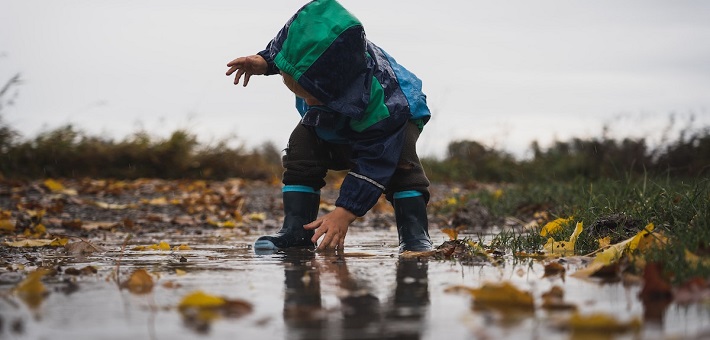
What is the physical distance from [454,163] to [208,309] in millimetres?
14648

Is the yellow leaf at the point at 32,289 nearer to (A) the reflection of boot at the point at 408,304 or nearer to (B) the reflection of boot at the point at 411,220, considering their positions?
(A) the reflection of boot at the point at 408,304

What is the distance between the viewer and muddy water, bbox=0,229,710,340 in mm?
1621

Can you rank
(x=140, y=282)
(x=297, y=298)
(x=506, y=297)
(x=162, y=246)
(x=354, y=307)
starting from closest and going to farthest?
(x=506, y=297) → (x=354, y=307) → (x=297, y=298) → (x=140, y=282) → (x=162, y=246)

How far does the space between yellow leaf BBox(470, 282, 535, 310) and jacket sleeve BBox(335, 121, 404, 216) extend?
1.69 m

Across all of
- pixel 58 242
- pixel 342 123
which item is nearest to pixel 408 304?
pixel 342 123

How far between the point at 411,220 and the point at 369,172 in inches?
15.4

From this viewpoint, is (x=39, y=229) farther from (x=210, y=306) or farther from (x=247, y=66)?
(x=210, y=306)

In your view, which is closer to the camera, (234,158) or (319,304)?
(319,304)

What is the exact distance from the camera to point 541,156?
613 inches

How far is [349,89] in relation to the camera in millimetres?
3502

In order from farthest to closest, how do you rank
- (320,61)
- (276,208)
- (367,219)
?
(276,208), (367,219), (320,61)

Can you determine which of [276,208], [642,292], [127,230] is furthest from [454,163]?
[642,292]

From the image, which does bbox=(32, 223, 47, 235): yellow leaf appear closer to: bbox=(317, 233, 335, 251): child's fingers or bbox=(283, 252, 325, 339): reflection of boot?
bbox=(317, 233, 335, 251): child's fingers

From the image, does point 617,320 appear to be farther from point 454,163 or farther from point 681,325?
point 454,163
